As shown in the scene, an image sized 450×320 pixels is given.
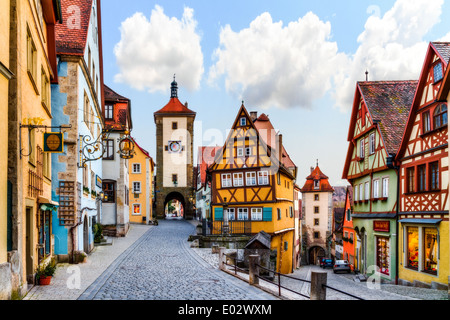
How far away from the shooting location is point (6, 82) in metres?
10.2

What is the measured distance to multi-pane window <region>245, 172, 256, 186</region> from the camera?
107ft

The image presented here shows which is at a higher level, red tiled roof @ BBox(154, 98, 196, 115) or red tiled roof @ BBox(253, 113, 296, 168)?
red tiled roof @ BBox(154, 98, 196, 115)

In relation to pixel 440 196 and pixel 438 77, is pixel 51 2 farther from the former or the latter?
pixel 440 196

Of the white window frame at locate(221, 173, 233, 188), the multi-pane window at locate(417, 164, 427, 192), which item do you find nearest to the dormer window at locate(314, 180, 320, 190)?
the white window frame at locate(221, 173, 233, 188)

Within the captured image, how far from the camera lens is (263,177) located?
32219 millimetres

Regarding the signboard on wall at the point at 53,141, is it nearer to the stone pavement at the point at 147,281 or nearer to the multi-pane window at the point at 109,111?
the stone pavement at the point at 147,281

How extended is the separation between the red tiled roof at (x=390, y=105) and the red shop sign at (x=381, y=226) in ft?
10.9

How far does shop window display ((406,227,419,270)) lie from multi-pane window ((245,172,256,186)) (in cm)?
1357

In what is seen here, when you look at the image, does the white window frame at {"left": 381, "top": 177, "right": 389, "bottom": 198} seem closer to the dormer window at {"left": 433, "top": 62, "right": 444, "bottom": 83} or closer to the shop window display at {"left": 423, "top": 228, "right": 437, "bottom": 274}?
the shop window display at {"left": 423, "top": 228, "right": 437, "bottom": 274}

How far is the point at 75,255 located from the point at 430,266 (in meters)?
13.5

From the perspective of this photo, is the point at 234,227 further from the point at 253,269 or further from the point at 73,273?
the point at 253,269

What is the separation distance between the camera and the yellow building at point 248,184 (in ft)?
104

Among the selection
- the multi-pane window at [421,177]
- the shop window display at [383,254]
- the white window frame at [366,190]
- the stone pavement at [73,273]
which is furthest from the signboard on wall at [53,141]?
the white window frame at [366,190]

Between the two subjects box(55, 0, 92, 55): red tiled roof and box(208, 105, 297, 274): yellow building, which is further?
box(208, 105, 297, 274): yellow building
